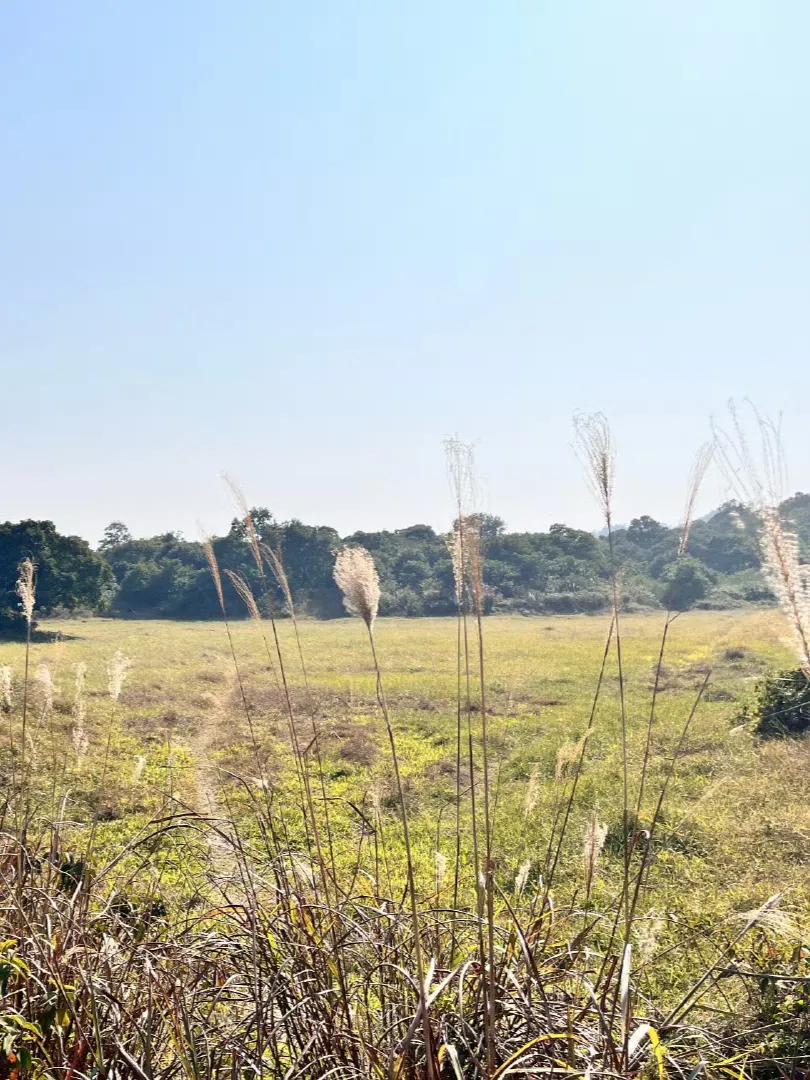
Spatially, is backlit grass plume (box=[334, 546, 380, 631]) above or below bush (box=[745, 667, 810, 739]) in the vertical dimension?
above

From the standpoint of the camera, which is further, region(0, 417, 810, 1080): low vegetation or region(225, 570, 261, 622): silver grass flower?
region(225, 570, 261, 622): silver grass flower

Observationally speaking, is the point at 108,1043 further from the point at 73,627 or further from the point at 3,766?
the point at 73,627

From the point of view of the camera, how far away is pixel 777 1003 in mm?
3396

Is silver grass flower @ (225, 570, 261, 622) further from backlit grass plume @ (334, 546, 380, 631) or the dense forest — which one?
the dense forest

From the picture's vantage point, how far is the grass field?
13.1ft

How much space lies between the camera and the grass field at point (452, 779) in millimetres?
3984

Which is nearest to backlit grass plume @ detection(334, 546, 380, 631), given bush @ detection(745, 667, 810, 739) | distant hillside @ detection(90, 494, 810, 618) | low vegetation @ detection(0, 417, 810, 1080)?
low vegetation @ detection(0, 417, 810, 1080)

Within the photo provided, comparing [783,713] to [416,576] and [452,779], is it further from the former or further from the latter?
[416,576]

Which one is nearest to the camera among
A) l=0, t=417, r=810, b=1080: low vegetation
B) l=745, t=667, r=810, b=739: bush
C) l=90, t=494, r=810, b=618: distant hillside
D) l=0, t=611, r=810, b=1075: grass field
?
l=0, t=417, r=810, b=1080: low vegetation

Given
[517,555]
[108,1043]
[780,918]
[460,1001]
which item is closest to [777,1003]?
[780,918]

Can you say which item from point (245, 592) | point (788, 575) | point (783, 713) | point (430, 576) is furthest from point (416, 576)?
point (788, 575)

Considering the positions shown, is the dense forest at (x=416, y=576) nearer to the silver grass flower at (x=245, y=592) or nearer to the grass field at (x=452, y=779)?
the grass field at (x=452, y=779)

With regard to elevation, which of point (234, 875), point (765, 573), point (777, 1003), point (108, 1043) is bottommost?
point (777, 1003)

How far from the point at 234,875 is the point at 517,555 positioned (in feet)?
153
